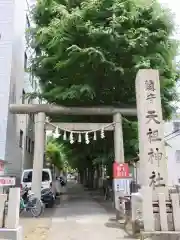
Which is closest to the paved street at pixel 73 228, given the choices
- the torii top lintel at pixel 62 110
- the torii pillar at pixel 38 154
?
the torii pillar at pixel 38 154

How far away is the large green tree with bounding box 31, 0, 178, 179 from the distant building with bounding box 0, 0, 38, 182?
1.34 meters

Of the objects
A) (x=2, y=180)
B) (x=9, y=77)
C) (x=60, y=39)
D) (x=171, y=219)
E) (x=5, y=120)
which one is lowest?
(x=171, y=219)

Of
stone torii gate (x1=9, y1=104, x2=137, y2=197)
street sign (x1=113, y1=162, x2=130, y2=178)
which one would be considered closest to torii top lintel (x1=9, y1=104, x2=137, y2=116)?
stone torii gate (x1=9, y1=104, x2=137, y2=197)

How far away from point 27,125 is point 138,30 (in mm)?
11328

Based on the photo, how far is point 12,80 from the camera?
16938 mm

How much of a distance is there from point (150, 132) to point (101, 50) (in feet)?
25.5

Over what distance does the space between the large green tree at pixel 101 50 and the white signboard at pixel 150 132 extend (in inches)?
244

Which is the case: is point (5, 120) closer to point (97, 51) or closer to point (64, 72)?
point (64, 72)

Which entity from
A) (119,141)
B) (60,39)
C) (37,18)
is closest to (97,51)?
(60,39)

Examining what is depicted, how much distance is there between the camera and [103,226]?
1005 centimetres

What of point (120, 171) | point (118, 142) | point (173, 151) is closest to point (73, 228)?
point (120, 171)

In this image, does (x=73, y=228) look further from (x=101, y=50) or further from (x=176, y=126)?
(x=176, y=126)

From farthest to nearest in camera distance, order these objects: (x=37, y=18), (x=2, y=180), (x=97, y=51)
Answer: (x=37, y=18) → (x=97, y=51) → (x=2, y=180)

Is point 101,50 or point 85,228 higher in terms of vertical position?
point 101,50
